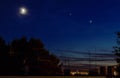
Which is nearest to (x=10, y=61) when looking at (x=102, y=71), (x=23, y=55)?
(x=23, y=55)

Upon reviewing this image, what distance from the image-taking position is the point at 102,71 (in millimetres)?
24391

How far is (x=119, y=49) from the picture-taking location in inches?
891

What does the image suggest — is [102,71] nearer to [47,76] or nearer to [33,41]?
[47,76]

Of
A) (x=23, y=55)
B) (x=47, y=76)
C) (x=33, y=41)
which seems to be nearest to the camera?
(x=47, y=76)

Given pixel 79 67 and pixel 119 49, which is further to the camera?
pixel 79 67

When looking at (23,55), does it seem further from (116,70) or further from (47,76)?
(116,70)

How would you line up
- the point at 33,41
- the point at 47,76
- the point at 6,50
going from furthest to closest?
the point at 33,41 → the point at 6,50 → the point at 47,76

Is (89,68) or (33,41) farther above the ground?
(33,41)

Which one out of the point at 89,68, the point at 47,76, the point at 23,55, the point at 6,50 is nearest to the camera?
the point at 47,76

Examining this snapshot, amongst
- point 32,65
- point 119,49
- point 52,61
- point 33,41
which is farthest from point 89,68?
point 33,41

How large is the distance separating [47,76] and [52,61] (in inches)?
379

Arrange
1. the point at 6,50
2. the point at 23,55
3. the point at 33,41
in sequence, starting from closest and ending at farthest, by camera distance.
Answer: the point at 23,55
the point at 6,50
the point at 33,41

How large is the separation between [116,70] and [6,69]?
771 centimetres

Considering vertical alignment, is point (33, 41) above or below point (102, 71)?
above
